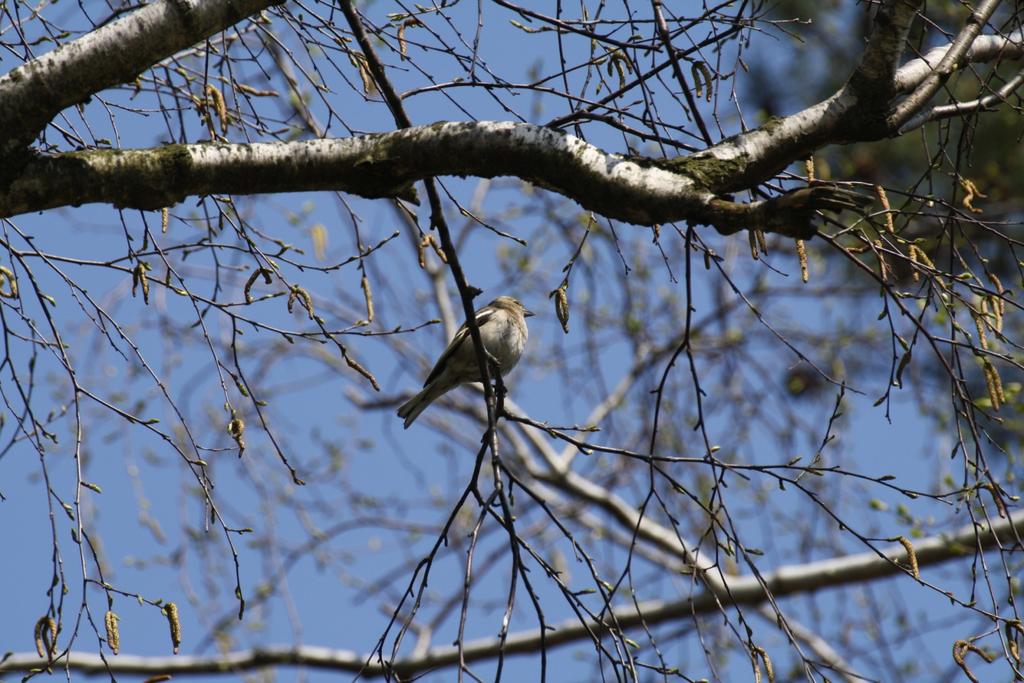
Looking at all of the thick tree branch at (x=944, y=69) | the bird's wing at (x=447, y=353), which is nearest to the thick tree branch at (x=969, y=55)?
the thick tree branch at (x=944, y=69)

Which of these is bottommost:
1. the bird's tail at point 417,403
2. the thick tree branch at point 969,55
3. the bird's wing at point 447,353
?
the thick tree branch at point 969,55

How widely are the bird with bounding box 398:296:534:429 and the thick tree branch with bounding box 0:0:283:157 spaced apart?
2.79 meters

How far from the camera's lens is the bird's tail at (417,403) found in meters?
5.80

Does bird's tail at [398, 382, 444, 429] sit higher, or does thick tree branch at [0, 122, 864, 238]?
bird's tail at [398, 382, 444, 429]

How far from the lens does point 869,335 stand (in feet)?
31.1

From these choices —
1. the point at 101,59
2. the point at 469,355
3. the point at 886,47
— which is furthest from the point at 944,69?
the point at 469,355

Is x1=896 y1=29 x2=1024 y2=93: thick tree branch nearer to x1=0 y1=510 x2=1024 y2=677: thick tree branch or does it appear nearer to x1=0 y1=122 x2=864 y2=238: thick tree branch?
x1=0 y1=122 x2=864 y2=238: thick tree branch

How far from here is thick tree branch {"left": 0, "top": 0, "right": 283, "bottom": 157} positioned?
2.70 metres

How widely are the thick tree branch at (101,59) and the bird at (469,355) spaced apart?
9.15ft

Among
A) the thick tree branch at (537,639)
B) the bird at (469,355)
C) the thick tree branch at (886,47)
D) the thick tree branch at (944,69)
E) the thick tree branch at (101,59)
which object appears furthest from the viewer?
the thick tree branch at (537,639)

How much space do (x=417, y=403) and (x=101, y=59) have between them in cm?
330

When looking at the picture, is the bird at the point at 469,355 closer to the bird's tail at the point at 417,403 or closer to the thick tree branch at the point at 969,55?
the bird's tail at the point at 417,403

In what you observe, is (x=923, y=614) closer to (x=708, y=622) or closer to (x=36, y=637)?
(x=708, y=622)

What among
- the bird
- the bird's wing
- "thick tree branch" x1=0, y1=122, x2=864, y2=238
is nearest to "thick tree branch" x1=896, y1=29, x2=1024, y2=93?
"thick tree branch" x1=0, y1=122, x2=864, y2=238
